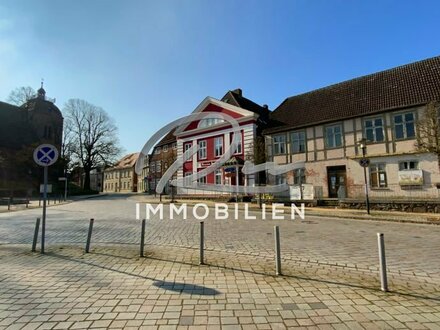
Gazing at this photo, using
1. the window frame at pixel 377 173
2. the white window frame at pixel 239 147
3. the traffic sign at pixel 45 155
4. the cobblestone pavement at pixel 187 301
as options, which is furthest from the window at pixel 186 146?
the cobblestone pavement at pixel 187 301

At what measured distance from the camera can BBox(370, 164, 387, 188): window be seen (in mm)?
21567

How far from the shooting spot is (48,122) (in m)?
57.7

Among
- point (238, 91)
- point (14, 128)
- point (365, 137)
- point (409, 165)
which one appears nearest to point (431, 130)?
point (409, 165)

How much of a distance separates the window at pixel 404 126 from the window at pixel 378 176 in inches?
96.3

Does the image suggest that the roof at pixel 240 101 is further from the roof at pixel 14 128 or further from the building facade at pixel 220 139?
the roof at pixel 14 128

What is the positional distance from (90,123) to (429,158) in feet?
185

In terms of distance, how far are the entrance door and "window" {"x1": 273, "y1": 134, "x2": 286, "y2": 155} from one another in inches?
197

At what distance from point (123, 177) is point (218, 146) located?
2367 inches

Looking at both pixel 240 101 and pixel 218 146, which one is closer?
pixel 218 146

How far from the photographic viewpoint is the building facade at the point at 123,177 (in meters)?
83.7

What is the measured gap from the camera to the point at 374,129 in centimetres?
2256

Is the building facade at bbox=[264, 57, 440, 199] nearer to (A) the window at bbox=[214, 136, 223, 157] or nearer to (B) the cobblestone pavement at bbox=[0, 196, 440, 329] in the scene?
(A) the window at bbox=[214, 136, 223, 157]

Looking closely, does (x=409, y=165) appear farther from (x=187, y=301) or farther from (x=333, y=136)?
(x=187, y=301)

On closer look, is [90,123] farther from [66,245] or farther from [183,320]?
[183,320]
